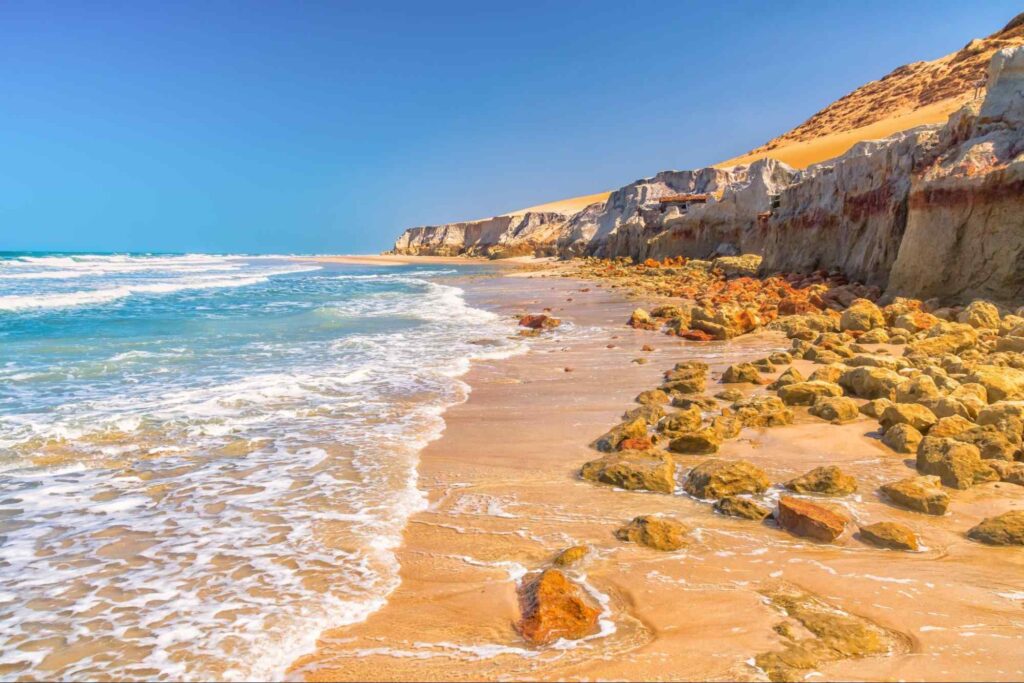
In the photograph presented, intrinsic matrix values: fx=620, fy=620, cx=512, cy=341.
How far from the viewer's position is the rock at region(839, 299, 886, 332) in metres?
9.02

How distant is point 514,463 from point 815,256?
48.5 feet

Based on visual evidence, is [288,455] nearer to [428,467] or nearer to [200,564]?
[428,467]

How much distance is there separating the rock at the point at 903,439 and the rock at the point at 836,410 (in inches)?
22.8

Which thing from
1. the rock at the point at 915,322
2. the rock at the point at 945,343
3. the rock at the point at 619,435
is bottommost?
the rock at the point at 619,435

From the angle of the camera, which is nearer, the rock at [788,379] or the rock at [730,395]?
the rock at [730,395]

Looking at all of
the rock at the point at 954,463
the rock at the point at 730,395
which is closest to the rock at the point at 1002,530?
the rock at the point at 954,463

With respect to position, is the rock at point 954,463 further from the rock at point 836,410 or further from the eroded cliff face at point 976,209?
the eroded cliff face at point 976,209

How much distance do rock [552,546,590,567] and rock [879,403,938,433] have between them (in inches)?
121

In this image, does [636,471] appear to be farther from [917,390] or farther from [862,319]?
[862,319]

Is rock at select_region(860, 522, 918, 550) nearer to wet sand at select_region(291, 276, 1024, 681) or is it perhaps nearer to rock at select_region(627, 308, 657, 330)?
wet sand at select_region(291, 276, 1024, 681)

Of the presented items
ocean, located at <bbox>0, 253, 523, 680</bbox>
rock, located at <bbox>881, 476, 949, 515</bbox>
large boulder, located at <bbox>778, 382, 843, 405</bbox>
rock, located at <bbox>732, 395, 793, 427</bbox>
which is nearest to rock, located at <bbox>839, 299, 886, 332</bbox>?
large boulder, located at <bbox>778, 382, 843, 405</bbox>

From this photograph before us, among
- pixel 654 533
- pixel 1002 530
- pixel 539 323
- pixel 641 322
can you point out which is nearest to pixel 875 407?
pixel 1002 530

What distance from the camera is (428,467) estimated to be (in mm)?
4809

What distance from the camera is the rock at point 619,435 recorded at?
4.95m
